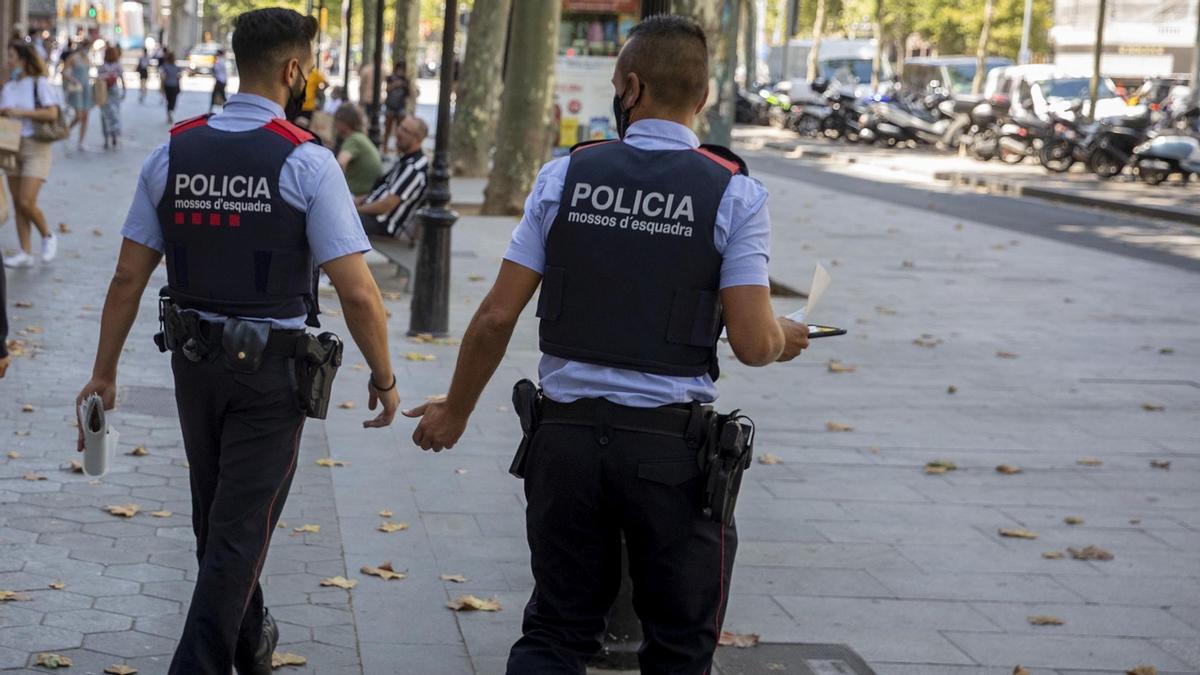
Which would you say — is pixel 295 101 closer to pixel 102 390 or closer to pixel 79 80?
pixel 102 390

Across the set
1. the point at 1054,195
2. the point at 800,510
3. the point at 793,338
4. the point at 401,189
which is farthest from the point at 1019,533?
the point at 1054,195

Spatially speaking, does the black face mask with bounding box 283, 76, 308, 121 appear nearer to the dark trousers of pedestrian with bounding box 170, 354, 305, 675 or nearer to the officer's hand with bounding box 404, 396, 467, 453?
the dark trousers of pedestrian with bounding box 170, 354, 305, 675

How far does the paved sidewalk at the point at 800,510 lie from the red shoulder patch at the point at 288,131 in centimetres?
166

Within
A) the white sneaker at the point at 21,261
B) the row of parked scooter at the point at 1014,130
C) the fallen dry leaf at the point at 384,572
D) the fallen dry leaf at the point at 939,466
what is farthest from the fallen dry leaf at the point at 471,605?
the row of parked scooter at the point at 1014,130

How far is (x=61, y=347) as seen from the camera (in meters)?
9.45

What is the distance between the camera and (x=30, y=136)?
12039 millimetres

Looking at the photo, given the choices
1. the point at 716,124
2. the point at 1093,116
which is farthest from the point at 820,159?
the point at 716,124

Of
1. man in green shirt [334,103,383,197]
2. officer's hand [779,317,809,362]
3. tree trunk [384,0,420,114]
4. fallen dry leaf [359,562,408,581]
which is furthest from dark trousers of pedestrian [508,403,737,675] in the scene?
tree trunk [384,0,420,114]

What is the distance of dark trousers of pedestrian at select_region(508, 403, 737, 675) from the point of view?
3.37 metres

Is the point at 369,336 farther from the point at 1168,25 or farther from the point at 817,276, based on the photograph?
the point at 1168,25

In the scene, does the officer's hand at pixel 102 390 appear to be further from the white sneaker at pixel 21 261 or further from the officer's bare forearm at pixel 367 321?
the white sneaker at pixel 21 261

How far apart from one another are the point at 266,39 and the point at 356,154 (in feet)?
31.5

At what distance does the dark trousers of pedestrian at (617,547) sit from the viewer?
11.1 ft

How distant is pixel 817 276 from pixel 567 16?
763 inches
